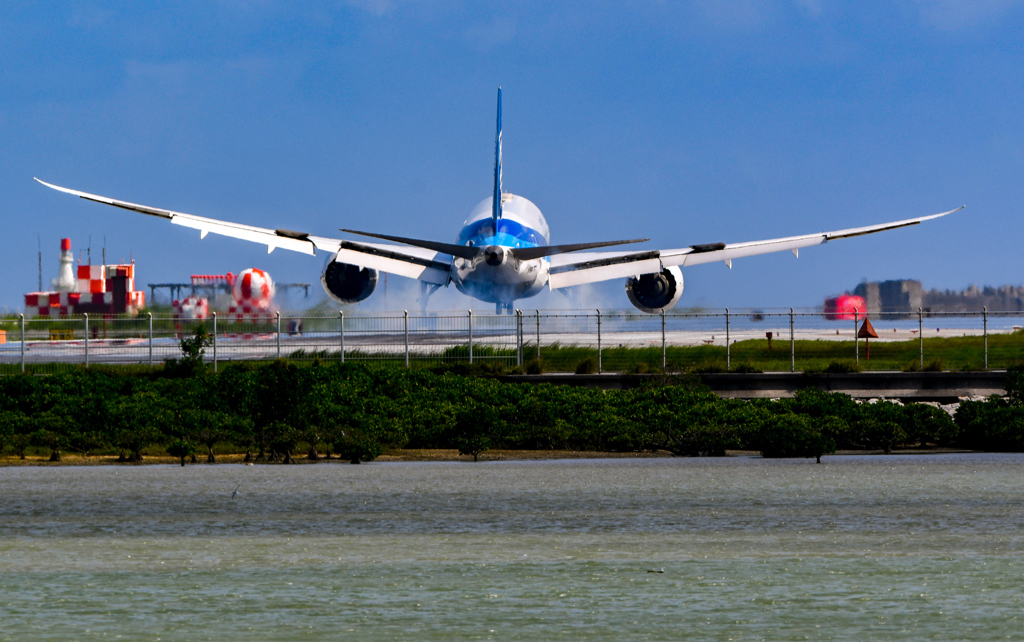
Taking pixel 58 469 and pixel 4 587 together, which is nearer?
pixel 4 587

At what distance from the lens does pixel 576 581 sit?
14883mm

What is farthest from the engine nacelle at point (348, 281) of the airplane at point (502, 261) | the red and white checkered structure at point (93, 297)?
the red and white checkered structure at point (93, 297)

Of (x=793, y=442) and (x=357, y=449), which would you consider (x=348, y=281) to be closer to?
(x=357, y=449)

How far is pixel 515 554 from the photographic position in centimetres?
1667

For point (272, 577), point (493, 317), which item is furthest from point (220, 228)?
point (272, 577)

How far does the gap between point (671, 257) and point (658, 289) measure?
1.72 metres

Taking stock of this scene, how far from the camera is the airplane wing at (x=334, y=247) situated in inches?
1829

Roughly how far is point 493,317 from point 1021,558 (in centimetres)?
3126

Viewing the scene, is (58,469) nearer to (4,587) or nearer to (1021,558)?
(4,587)

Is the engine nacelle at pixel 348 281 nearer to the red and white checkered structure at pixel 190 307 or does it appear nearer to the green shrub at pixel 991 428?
the green shrub at pixel 991 428

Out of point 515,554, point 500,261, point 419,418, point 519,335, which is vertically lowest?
point 515,554

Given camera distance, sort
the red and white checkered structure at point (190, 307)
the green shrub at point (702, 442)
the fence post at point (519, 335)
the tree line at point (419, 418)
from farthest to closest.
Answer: the red and white checkered structure at point (190, 307) → the fence post at point (519, 335) → the tree line at point (419, 418) → the green shrub at point (702, 442)

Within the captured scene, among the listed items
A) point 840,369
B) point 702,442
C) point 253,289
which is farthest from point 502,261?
point 253,289

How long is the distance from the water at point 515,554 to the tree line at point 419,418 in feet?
11.2
